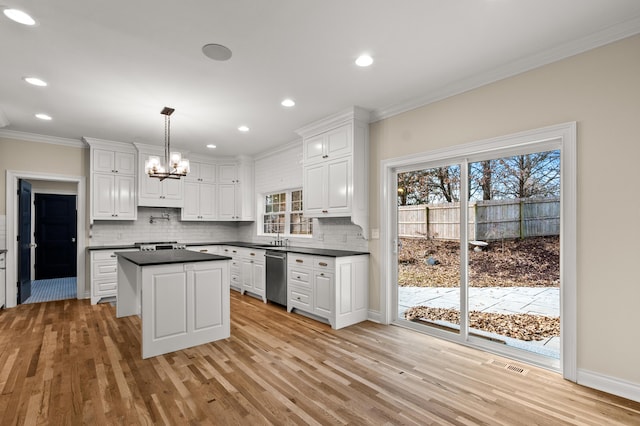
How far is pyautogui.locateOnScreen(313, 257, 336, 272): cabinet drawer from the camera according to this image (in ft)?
13.1

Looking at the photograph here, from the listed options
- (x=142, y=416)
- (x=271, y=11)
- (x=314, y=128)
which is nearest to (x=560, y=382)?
(x=142, y=416)

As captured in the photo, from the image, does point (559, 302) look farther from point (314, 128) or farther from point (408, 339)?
point (314, 128)

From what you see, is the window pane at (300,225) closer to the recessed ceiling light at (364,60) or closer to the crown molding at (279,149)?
the crown molding at (279,149)

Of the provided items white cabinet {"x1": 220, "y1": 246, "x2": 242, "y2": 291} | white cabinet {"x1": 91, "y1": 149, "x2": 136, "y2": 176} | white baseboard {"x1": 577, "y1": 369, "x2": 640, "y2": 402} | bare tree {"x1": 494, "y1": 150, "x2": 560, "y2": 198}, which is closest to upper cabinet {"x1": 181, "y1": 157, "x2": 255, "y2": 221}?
white cabinet {"x1": 220, "y1": 246, "x2": 242, "y2": 291}

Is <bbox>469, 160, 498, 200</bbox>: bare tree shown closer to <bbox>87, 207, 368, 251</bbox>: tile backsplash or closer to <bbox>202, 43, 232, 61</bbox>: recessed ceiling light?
<bbox>87, 207, 368, 251</bbox>: tile backsplash

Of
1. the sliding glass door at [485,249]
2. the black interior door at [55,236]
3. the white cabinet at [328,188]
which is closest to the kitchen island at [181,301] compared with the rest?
the white cabinet at [328,188]

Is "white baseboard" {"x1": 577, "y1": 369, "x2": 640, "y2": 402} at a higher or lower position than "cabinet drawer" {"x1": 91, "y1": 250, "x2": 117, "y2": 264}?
lower

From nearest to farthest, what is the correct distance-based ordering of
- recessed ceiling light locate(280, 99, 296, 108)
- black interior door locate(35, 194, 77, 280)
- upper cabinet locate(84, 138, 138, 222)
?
recessed ceiling light locate(280, 99, 296, 108), upper cabinet locate(84, 138, 138, 222), black interior door locate(35, 194, 77, 280)

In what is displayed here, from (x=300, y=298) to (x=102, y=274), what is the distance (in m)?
3.37

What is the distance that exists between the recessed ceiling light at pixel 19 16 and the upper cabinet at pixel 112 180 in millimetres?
3494

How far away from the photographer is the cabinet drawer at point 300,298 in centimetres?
438

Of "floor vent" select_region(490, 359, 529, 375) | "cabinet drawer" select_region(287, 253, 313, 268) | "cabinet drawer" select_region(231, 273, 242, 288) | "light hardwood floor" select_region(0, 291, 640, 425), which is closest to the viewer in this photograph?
"light hardwood floor" select_region(0, 291, 640, 425)

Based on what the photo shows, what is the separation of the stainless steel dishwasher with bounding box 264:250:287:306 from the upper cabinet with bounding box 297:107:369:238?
0.93m

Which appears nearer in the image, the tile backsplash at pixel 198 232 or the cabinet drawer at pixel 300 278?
the cabinet drawer at pixel 300 278
